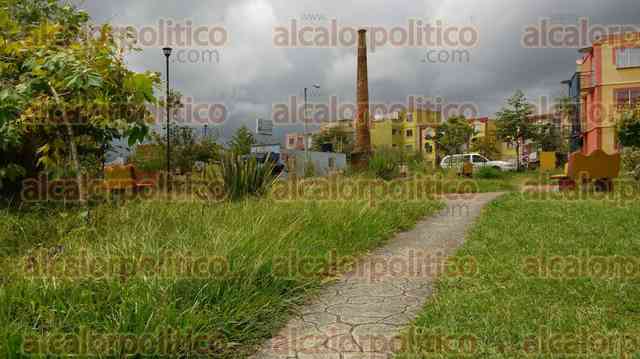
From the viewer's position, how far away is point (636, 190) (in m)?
10.8

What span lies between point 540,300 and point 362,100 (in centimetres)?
1093

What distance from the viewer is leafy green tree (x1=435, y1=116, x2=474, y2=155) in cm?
3691

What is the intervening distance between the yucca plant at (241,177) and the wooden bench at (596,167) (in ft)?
26.4

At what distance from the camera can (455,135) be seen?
121ft

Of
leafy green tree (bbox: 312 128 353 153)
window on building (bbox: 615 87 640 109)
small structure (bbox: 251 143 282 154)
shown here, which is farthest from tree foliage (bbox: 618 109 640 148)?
leafy green tree (bbox: 312 128 353 153)

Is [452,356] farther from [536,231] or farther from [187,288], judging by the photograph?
[536,231]

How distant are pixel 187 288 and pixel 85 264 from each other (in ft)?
2.54

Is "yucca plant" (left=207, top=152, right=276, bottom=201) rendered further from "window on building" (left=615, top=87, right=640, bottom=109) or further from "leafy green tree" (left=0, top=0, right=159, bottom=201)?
"window on building" (left=615, top=87, right=640, bottom=109)

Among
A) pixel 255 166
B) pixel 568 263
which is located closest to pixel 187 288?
pixel 568 263

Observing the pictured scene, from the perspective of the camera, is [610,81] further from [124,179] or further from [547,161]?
[124,179]

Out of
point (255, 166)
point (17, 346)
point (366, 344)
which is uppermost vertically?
point (255, 166)

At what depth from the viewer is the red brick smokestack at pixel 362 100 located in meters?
12.9

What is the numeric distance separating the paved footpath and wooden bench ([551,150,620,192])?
23.6 ft

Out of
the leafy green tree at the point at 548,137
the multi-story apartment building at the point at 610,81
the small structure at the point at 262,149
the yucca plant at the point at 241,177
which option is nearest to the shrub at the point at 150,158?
the small structure at the point at 262,149
